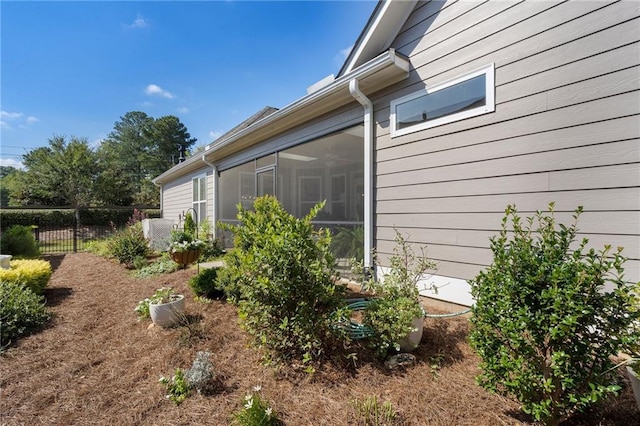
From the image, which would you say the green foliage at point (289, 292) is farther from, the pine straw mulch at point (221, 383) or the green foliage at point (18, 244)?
the green foliage at point (18, 244)

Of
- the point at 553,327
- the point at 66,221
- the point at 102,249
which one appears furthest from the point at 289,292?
the point at 66,221

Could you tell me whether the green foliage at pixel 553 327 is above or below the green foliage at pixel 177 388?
above

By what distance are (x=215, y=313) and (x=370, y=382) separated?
7.45ft

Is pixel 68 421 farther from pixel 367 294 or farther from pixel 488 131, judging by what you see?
pixel 488 131

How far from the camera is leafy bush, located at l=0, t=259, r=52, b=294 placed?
164 inches

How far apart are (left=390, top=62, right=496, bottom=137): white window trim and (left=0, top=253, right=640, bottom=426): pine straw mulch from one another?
229 centimetres

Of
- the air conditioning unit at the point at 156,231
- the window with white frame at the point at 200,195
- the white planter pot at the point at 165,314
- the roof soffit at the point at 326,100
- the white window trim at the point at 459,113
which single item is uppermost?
the roof soffit at the point at 326,100

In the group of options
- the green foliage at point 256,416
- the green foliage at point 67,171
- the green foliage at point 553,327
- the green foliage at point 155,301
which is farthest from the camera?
the green foliage at point 67,171

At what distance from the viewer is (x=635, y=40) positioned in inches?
89.0

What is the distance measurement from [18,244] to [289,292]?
9629 millimetres

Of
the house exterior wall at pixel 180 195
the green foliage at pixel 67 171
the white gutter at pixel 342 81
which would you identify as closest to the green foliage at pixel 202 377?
the white gutter at pixel 342 81

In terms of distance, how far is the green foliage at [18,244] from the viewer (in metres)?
7.63

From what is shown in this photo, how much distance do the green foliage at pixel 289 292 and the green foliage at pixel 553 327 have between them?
3.85 feet

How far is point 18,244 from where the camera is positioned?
7797mm
